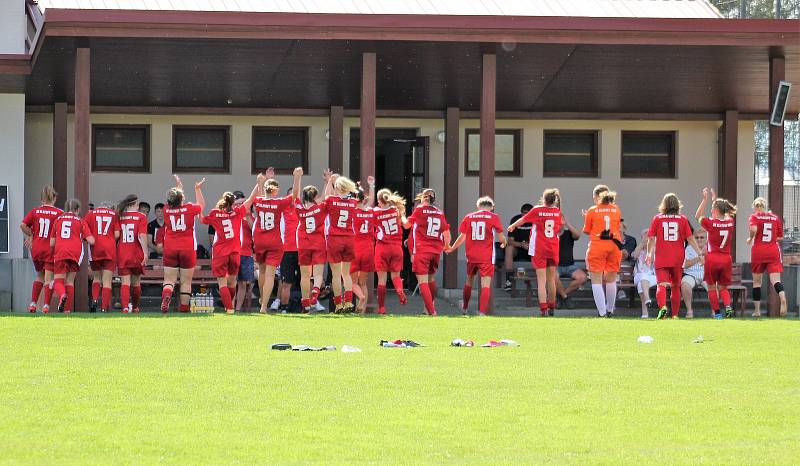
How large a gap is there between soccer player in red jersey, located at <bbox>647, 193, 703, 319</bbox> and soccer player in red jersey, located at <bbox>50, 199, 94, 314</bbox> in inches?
284

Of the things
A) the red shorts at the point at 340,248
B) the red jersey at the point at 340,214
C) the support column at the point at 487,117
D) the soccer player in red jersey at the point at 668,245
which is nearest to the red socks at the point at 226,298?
the red shorts at the point at 340,248

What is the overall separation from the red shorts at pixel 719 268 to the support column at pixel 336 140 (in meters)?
7.47

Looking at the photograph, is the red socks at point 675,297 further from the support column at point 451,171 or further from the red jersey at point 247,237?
the support column at point 451,171

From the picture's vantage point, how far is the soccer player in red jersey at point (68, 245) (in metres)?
17.1

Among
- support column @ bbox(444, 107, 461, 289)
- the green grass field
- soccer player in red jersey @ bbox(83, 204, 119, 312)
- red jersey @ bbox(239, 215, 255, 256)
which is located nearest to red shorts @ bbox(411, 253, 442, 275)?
red jersey @ bbox(239, 215, 255, 256)

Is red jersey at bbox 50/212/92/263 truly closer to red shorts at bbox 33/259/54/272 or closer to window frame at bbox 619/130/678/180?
red shorts at bbox 33/259/54/272

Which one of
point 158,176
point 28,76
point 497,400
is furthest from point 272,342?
point 158,176

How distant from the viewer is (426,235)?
1756 cm

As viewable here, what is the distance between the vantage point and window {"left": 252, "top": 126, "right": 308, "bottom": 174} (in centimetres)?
2422

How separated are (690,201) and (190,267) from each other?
11.0 meters

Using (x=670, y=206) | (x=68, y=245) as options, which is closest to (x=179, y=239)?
(x=68, y=245)

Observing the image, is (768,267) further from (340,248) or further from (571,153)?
(571,153)

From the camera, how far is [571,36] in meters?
17.1

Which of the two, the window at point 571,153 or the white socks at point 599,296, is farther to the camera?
the window at point 571,153
